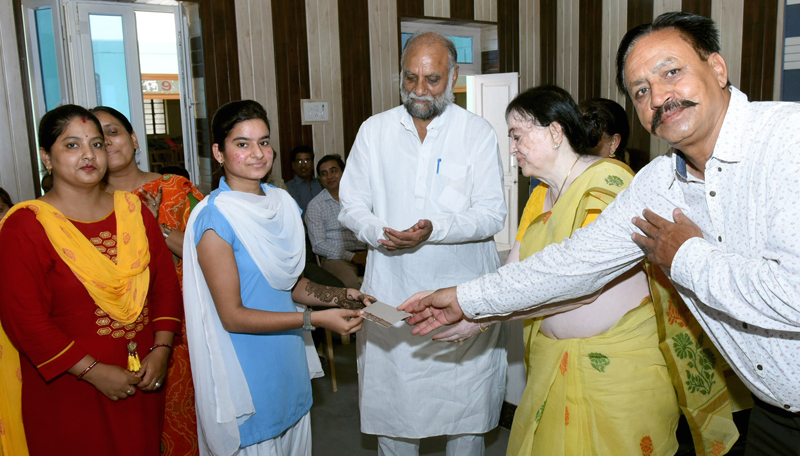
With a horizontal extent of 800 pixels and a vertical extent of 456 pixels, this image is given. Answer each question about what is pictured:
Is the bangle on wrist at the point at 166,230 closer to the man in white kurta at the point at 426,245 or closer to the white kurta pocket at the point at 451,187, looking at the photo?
the man in white kurta at the point at 426,245

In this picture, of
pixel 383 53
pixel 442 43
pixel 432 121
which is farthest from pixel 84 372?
pixel 383 53

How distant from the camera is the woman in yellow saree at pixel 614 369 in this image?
1.58 meters

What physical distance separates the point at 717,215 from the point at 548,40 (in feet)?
21.5

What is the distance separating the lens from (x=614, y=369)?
5.18ft

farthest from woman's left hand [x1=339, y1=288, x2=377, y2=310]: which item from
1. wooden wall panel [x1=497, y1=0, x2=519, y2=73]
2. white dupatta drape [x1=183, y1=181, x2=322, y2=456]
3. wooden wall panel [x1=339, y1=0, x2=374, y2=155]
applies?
wooden wall panel [x1=497, y1=0, x2=519, y2=73]

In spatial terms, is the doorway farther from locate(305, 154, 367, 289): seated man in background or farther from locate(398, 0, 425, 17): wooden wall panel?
locate(398, 0, 425, 17): wooden wall panel

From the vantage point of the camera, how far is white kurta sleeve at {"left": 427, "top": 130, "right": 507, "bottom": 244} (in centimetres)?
230

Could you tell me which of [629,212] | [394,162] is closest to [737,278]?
[629,212]

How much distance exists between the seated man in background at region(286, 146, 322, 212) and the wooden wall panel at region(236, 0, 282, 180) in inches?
7.4

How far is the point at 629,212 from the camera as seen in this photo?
145cm

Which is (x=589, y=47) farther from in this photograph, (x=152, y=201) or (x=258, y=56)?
(x=152, y=201)

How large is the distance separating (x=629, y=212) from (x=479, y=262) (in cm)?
109

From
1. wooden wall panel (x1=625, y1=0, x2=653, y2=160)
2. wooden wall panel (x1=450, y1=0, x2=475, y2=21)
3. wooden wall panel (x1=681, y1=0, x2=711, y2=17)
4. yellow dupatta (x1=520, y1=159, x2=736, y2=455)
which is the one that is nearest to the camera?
yellow dupatta (x1=520, y1=159, x2=736, y2=455)

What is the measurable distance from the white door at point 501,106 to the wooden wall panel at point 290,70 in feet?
7.36
